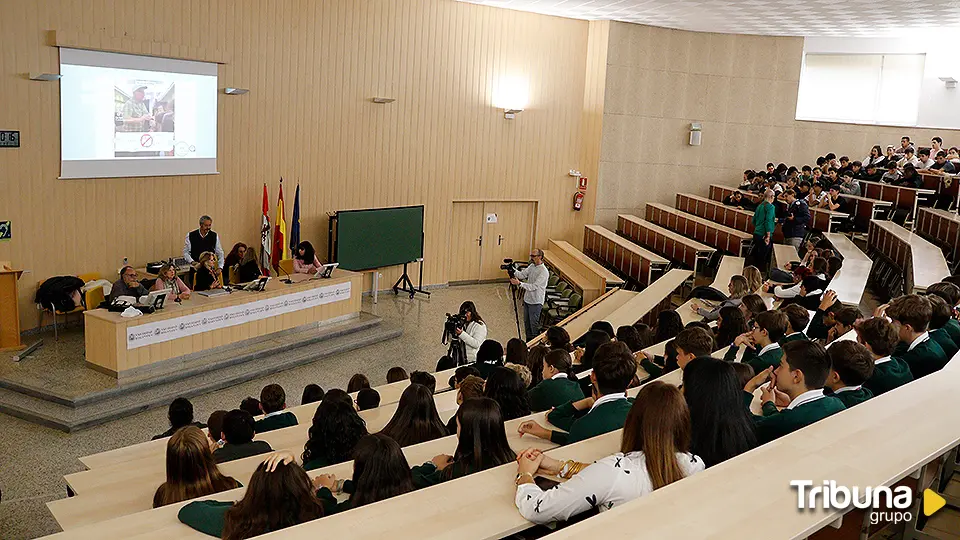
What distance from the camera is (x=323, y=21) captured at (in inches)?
453

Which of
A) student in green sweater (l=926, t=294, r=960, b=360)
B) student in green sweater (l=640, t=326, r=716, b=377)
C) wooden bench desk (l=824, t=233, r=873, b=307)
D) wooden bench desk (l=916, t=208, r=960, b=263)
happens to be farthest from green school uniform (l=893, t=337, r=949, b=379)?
A: wooden bench desk (l=916, t=208, r=960, b=263)

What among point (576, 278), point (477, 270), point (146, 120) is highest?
point (146, 120)

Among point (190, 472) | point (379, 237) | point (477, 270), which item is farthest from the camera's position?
point (477, 270)

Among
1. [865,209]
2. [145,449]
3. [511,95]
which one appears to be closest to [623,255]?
[511,95]

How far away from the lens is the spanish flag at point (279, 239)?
36.2 feet

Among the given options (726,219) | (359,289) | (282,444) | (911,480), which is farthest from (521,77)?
(911,480)

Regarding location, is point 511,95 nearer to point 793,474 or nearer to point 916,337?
point 916,337

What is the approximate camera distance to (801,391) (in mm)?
3449

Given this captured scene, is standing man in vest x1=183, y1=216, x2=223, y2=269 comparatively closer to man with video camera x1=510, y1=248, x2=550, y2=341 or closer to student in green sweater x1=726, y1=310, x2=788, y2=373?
man with video camera x1=510, y1=248, x2=550, y2=341

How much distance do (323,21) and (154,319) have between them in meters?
5.43

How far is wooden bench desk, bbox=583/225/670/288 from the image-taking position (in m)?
11.5

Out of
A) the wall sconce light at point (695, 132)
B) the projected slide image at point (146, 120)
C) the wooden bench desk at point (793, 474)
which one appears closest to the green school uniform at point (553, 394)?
the wooden bench desk at point (793, 474)

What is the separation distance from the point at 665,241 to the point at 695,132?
351cm

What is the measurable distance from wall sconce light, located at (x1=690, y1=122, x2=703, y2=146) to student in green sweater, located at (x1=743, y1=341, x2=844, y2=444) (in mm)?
12488
